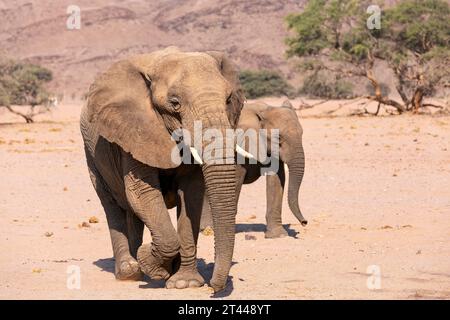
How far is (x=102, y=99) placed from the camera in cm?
678

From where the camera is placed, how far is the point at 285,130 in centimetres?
1070

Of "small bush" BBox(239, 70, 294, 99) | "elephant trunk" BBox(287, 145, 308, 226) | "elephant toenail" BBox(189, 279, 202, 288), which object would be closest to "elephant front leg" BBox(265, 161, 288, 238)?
"elephant trunk" BBox(287, 145, 308, 226)

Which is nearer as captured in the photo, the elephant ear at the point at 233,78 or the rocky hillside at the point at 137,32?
the elephant ear at the point at 233,78

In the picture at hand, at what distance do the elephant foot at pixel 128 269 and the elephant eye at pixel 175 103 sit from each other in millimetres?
1600

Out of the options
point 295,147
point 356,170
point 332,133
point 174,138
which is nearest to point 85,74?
point 332,133

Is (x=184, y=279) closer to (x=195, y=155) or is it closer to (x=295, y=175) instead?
(x=195, y=155)

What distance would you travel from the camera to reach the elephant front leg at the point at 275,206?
33.2 feet

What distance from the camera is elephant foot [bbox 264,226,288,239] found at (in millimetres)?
10062

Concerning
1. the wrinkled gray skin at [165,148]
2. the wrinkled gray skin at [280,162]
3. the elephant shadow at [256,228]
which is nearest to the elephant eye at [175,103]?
the wrinkled gray skin at [165,148]

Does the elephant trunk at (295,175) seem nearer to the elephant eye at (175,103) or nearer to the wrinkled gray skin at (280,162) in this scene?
the wrinkled gray skin at (280,162)

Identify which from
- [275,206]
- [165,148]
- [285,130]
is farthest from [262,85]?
[165,148]

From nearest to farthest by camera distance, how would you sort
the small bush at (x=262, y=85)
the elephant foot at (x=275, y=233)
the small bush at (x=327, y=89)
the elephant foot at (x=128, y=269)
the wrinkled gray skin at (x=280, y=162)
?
the elephant foot at (x=128, y=269), the elephant foot at (x=275, y=233), the wrinkled gray skin at (x=280, y=162), the small bush at (x=327, y=89), the small bush at (x=262, y=85)

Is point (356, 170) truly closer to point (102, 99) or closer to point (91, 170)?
point (91, 170)

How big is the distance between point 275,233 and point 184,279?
3285 millimetres
